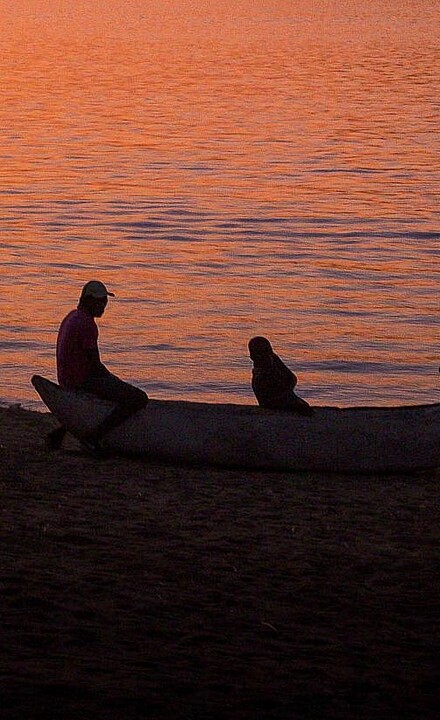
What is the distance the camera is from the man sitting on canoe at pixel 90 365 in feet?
44.6

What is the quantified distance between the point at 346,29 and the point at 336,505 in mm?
113192

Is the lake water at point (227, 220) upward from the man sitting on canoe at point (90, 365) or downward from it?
upward

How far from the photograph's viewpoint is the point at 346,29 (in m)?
122

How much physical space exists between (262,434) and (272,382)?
540 millimetres

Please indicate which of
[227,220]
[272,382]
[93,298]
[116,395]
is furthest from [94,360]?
[227,220]

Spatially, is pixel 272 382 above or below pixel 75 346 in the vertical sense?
below

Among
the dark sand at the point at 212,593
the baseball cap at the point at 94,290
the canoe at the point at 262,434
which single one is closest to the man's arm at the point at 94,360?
the canoe at the point at 262,434

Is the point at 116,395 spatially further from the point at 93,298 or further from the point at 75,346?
the point at 93,298

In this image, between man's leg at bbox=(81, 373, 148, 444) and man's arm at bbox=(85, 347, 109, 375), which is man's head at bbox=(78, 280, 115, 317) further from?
man's leg at bbox=(81, 373, 148, 444)

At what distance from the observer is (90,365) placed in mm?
13891

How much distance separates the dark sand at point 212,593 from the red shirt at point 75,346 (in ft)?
2.64

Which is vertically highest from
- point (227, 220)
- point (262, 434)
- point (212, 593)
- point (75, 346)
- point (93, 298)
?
point (227, 220)

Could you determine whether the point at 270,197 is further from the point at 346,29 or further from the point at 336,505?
the point at 346,29

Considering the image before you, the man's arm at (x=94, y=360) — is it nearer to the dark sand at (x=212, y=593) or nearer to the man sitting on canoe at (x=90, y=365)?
the man sitting on canoe at (x=90, y=365)
